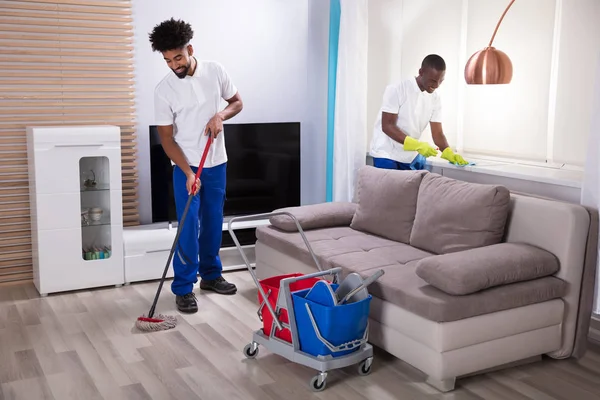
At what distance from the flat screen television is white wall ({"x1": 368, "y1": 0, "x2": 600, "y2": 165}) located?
2.22ft

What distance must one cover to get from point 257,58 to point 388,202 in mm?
1970

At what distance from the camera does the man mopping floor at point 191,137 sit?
13.3 feet

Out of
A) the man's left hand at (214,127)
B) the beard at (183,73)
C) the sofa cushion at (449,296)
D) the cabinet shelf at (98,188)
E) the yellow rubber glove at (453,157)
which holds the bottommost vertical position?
the sofa cushion at (449,296)

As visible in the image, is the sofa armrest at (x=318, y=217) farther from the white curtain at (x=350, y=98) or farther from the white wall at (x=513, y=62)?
the white wall at (x=513, y=62)

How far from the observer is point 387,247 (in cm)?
389

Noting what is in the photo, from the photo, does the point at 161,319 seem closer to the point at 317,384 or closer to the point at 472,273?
the point at 317,384

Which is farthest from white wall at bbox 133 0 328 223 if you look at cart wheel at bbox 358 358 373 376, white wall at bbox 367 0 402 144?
cart wheel at bbox 358 358 373 376

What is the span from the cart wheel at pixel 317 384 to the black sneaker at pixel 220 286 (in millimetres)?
1498

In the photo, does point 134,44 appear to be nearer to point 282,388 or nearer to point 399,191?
point 399,191

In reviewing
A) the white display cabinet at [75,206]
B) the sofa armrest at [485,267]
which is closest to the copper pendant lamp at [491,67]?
the sofa armrest at [485,267]

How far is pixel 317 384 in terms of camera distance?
303cm

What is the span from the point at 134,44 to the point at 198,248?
164 cm

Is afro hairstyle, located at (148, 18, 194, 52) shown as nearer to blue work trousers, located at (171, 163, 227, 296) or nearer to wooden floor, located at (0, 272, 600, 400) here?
blue work trousers, located at (171, 163, 227, 296)

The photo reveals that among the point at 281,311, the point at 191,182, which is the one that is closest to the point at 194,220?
the point at 191,182
